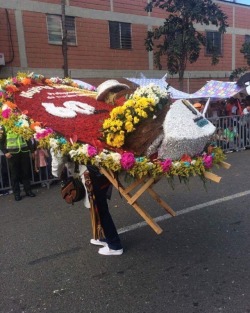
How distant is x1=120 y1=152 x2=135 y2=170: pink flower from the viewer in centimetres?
294

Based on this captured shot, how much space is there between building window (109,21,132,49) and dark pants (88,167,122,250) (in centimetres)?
1272

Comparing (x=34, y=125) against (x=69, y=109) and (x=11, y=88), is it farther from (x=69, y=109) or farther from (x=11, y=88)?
(x=11, y=88)

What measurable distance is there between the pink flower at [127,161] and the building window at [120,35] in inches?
521

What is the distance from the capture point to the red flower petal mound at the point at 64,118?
→ 3.22 meters

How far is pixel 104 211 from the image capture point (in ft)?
12.3

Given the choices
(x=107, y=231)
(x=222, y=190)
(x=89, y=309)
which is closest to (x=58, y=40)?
(x=222, y=190)

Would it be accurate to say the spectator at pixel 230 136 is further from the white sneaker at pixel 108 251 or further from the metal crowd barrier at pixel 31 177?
the white sneaker at pixel 108 251

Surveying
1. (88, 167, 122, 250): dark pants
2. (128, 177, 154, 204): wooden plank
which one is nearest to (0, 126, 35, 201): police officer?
(88, 167, 122, 250): dark pants

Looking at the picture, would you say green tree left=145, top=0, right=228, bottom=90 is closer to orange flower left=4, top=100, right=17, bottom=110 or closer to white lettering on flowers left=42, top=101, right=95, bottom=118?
white lettering on flowers left=42, top=101, right=95, bottom=118

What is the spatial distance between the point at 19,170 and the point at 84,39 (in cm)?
964

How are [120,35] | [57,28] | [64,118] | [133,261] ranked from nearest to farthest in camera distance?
[64,118] < [133,261] < [57,28] < [120,35]

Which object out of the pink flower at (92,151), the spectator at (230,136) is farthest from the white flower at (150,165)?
the spectator at (230,136)

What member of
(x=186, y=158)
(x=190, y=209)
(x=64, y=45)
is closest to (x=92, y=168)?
(x=186, y=158)

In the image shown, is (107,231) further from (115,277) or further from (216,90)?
(216,90)
